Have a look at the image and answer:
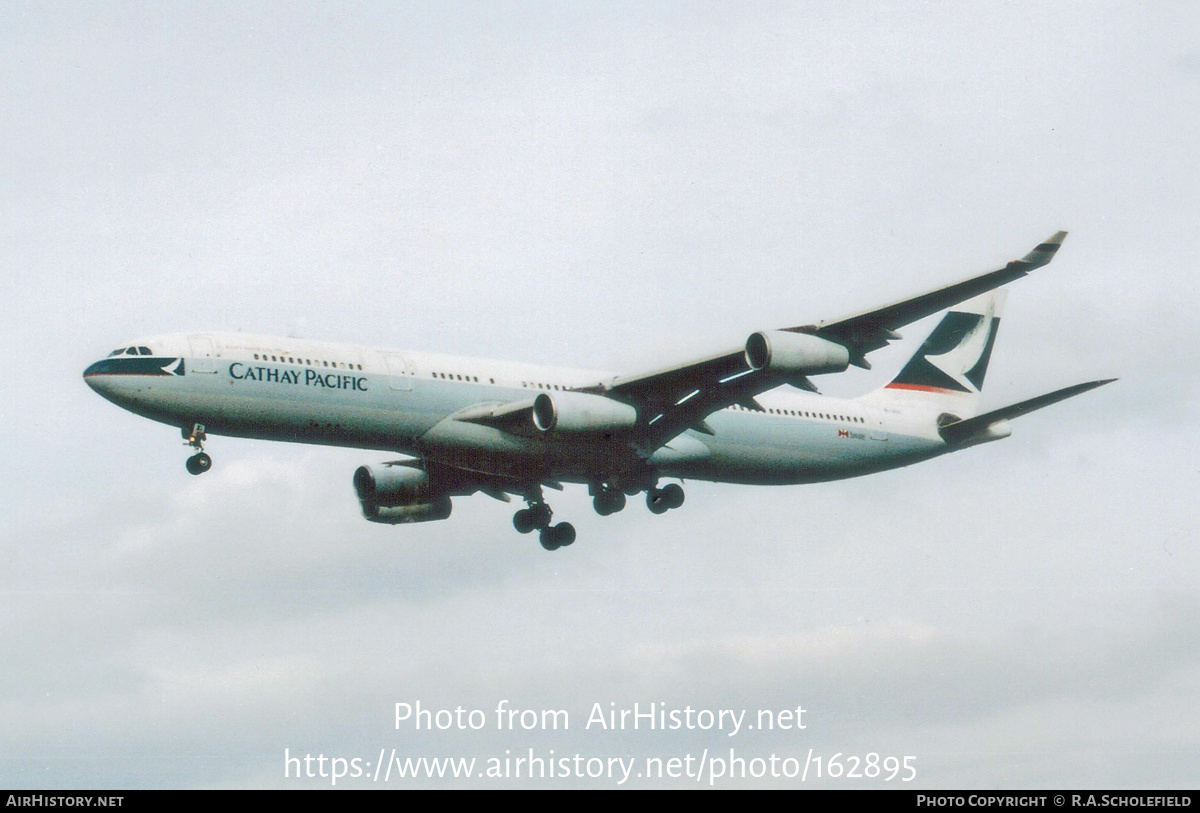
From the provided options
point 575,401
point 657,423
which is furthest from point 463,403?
point 657,423

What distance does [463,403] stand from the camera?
41.4 metres

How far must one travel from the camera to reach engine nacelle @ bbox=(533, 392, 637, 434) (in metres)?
40.3

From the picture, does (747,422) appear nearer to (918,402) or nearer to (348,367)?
(918,402)

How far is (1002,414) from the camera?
4594cm

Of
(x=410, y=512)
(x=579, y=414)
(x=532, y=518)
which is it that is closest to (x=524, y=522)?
(x=532, y=518)

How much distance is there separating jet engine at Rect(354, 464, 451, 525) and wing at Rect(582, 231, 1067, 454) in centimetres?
706

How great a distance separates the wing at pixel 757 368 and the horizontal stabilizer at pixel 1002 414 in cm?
602

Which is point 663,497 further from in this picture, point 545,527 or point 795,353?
point 795,353

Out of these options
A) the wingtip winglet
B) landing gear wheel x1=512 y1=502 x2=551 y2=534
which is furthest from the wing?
landing gear wheel x1=512 y1=502 x2=551 y2=534

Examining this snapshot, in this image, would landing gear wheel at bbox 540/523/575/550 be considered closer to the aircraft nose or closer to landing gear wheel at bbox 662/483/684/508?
landing gear wheel at bbox 662/483/684/508

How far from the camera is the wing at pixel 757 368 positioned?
35.1 metres
